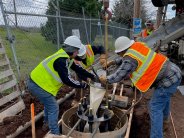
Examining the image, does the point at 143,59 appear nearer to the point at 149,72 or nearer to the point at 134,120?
the point at 149,72

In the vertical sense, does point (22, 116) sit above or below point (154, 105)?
below

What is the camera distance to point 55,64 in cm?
469

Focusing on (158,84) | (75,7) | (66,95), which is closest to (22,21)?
(66,95)

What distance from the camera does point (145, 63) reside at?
4.59 metres

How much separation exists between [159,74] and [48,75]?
1.88 meters

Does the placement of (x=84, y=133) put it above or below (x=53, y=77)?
below

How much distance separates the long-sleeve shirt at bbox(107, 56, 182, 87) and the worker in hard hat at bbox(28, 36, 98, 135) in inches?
28.3

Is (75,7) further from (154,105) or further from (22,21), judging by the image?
(154,105)

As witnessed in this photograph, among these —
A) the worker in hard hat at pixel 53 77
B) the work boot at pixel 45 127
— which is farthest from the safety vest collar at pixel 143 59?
the work boot at pixel 45 127

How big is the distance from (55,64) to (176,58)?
23.8ft

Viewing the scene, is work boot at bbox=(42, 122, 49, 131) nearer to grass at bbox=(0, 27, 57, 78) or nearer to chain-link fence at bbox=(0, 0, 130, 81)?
chain-link fence at bbox=(0, 0, 130, 81)

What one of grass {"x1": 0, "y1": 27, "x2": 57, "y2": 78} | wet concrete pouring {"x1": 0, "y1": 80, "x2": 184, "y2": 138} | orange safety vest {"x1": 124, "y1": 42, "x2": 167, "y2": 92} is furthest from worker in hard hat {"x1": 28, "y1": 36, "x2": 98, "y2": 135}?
grass {"x1": 0, "y1": 27, "x2": 57, "y2": 78}

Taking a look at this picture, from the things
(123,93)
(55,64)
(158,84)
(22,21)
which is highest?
(22,21)

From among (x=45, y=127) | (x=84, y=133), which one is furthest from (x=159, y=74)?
(x=45, y=127)
